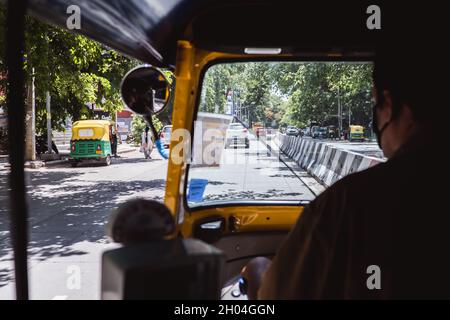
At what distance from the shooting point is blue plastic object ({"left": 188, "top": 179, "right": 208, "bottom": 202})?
3.04 meters

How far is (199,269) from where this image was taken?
0.87 m

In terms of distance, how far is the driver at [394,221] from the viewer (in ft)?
3.64

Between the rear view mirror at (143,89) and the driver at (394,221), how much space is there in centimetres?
136

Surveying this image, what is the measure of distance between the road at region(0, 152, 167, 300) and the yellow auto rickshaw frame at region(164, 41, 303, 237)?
1.00 meters

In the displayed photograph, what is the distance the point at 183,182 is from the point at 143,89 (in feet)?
2.27

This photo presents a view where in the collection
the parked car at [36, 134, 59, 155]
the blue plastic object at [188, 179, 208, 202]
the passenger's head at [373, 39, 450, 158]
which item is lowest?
the parked car at [36, 134, 59, 155]

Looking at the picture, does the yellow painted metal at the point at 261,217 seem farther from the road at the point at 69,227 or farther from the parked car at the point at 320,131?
the road at the point at 69,227


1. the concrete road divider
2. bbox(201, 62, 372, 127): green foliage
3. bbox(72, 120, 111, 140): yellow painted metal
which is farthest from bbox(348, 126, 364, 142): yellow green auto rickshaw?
bbox(72, 120, 111, 140): yellow painted metal

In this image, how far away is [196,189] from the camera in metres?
3.09

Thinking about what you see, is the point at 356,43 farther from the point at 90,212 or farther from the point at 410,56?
the point at 90,212

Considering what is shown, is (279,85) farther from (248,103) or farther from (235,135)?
(235,135)

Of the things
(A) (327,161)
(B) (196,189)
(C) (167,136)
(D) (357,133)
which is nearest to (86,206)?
(A) (327,161)

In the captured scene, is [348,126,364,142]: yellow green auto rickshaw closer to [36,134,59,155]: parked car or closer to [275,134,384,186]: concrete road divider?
[275,134,384,186]: concrete road divider
